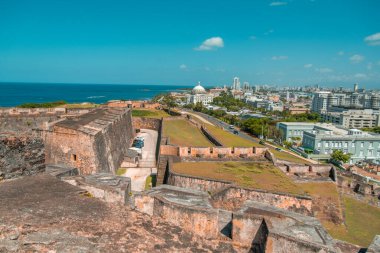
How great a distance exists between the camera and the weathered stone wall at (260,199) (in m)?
12.0

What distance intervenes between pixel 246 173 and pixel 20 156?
34.9 feet

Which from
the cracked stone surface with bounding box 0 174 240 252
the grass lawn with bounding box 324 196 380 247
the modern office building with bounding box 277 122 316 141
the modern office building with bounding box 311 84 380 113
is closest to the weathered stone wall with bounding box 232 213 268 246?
the cracked stone surface with bounding box 0 174 240 252

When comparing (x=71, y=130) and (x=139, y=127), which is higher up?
(x=71, y=130)

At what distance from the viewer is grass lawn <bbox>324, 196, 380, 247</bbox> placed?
12.3 metres

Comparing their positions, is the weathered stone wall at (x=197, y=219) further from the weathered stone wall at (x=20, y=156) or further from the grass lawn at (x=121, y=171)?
the grass lawn at (x=121, y=171)

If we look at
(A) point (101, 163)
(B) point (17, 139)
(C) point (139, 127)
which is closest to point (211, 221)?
(B) point (17, 139)

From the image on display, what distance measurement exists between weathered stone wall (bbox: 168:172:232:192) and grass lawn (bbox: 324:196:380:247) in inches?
192

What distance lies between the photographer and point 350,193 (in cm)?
1914

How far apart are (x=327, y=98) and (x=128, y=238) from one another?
5339 inches

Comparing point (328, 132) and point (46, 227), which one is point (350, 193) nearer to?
point (46, 227)

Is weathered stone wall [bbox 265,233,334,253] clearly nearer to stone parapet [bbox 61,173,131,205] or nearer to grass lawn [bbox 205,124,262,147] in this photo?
stone parapet [bbox 61,173,131,205]

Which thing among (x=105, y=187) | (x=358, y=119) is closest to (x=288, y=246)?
(x=105, y=187)

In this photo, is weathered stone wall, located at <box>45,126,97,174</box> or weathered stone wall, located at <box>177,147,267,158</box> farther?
weathered stone wall, located at <box>177,147,267,158</box>

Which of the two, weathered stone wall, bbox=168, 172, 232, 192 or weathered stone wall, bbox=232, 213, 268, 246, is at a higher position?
weathered stone wall, bbox=232, 213, 268, 246
